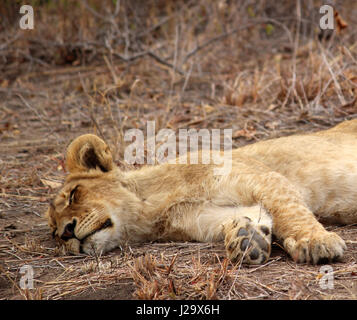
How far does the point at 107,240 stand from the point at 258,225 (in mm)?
984

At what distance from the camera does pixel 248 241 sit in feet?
9.50

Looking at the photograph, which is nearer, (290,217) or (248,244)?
(248,244)

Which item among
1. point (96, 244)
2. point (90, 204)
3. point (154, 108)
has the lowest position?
point (96, 244)

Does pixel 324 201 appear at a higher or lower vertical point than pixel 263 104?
lower

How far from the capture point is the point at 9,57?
9398mm

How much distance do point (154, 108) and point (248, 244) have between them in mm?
4412

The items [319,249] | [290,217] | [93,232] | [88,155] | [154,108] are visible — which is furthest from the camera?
[154,108]

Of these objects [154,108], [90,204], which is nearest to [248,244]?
[90,204]

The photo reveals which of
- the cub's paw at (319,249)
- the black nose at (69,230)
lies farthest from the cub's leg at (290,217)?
the black nose at (69,230)

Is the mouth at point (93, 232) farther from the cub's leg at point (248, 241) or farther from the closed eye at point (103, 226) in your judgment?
the cub's leg at point (248, 241)

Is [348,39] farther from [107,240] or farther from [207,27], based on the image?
[107,240]

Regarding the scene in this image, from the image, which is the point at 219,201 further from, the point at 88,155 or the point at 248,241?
the point at 88,155

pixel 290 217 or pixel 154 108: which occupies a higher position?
pixel 154 108

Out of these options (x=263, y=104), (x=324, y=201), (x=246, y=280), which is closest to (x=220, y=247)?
(x=246, y=280)
